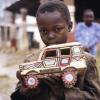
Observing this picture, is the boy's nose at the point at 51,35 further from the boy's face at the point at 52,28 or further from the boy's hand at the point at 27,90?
the boy's hand at the point at 27,90

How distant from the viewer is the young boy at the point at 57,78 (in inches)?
114

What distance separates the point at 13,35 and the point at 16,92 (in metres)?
23.4

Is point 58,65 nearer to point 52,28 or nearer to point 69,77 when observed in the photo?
point 69,77

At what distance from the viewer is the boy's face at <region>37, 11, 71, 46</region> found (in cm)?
295

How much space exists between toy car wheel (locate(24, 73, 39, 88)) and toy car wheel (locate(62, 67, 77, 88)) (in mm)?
152

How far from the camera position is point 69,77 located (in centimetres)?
283

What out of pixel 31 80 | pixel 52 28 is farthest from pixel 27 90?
pixel 52 28

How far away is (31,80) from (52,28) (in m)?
0.32

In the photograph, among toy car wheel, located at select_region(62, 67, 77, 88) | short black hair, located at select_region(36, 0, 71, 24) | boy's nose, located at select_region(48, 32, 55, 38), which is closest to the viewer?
toy car wheel, located at select_region(62, 67, 77, 88)

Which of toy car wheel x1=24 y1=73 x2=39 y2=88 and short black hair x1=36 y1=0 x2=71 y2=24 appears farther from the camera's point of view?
short black hair x1=36 y1=0 x2=71 y2=24

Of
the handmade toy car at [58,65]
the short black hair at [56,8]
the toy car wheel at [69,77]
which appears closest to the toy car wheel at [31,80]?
the handmade toy car at [58,65]

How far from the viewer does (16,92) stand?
311cm

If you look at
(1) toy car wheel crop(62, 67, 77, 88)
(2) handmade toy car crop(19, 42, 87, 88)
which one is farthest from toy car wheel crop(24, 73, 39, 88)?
(1) toy car wheel crop(62, 67, 77, 88)

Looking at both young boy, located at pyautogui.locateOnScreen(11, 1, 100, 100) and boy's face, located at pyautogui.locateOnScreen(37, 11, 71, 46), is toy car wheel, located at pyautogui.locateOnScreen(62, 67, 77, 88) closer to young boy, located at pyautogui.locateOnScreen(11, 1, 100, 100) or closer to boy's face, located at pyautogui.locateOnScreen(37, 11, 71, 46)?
young boy, located at pyautogui.locateOnScreen(11, 1, 100, 100)
